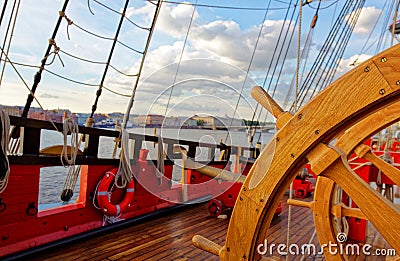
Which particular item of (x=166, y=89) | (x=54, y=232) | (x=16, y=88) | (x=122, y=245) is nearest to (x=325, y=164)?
(x=166, y=89)

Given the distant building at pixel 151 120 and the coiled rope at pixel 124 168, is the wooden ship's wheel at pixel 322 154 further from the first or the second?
the coiled rope at pixel 124 168

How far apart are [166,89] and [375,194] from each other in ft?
3.12

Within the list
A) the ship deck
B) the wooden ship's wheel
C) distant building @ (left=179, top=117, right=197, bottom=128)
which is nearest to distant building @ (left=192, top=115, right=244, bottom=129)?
distant building @ (left=179, top=117, right=197, bottom=128)

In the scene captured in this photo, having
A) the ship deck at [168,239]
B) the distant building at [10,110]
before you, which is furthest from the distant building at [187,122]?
the distant building at [10,110]

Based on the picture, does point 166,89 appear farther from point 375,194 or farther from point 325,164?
point 375,194

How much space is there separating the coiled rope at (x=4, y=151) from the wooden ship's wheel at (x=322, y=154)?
5.71ft

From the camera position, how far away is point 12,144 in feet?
8.00

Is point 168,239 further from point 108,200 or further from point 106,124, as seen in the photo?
point 106,124

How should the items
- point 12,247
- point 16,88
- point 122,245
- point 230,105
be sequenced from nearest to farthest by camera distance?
point 230,105 → point 12,247 → point 122,245 → point 16,88

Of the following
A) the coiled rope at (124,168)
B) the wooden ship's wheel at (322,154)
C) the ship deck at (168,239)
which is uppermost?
the wooden ship's wheel at (322,154)

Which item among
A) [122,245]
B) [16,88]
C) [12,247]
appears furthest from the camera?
[16,88]

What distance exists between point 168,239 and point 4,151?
5.27 ft

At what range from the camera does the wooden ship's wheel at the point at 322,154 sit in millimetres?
728

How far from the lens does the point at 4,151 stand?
6.83ft
